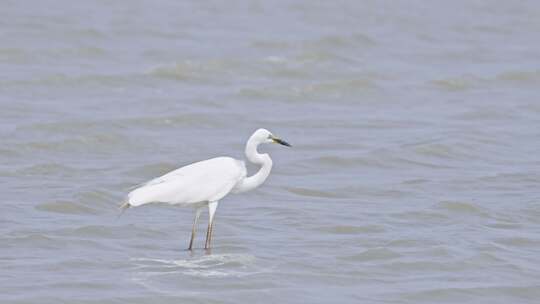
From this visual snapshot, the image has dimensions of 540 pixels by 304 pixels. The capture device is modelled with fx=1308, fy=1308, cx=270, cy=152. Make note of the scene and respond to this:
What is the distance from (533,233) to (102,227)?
3475 mm

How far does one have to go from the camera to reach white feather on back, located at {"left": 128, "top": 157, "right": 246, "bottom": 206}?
31.9 feet

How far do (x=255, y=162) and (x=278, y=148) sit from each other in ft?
15.4

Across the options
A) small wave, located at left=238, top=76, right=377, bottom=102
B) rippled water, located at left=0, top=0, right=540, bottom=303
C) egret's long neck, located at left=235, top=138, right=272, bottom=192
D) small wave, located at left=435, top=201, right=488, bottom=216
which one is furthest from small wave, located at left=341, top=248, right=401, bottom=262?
small wave, located at left=238, top=76, right=377, bottom=102

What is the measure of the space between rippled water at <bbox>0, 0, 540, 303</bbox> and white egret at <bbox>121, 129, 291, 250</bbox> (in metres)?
0.38

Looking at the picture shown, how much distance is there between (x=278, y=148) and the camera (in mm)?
14812

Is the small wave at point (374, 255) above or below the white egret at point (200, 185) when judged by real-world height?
below

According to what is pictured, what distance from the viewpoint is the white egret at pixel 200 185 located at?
970 cm

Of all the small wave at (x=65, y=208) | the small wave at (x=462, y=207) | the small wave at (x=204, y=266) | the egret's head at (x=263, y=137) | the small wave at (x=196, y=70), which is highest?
the egret's head at (x=263, y=137)

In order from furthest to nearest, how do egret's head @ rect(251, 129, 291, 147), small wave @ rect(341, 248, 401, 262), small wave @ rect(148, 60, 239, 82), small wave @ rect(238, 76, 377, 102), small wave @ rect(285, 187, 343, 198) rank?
1. small wave @ rect(148, 60, 239, 82)
2. small wave @ rect(238, 76, 377, 102)
3. small wave @ rect(285, 187, 343, 198)
4. egret's head @ rect(251, 129, 291, 147)
5. small wave @ rect(341, 248, 401, 262)

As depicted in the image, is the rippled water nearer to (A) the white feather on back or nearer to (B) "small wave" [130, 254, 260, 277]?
(B) "small wave" [130, 254, 260, 277]

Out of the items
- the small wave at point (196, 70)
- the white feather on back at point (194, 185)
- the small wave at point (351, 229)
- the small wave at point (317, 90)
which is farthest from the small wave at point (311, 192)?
the small wave at point (196, 70)

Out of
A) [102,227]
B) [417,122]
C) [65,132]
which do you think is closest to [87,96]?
[65,132]

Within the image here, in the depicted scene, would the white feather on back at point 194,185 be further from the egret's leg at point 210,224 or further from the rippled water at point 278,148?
the rippled water at point 278,148

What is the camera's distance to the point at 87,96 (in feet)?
57.6
